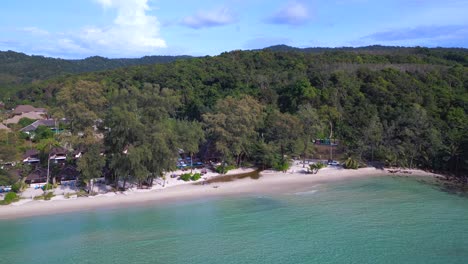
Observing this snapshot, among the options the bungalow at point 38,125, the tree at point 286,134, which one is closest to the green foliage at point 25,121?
the bungalow at point 38,125

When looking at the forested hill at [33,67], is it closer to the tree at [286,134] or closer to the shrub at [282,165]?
the tree at [286,134]

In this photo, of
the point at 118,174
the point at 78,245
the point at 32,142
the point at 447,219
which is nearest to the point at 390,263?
the point at 447,219

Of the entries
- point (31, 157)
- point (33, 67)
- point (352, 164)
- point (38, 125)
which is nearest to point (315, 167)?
point (352, 164)

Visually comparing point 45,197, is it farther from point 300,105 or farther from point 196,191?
point 300,105

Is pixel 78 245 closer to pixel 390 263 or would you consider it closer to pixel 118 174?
pixel 118 174

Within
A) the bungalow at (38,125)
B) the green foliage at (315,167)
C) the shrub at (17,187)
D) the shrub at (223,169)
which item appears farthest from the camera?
the bungalow at (38,125)

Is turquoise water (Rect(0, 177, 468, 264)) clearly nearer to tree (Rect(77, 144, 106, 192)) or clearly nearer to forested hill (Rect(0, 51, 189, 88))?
tree (Rect(77, 144, 106, 192))
